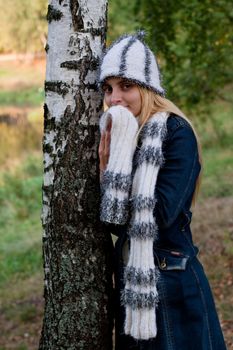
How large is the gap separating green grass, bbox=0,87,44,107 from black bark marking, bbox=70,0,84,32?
30.1 m

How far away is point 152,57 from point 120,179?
1.98ft

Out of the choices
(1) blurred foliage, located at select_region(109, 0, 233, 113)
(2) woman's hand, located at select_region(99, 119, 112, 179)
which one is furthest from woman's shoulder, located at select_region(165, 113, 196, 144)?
(1) blurred foliage, located at select_region(109, 0, 233, 113)

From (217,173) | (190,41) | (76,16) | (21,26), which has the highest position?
(21,26)

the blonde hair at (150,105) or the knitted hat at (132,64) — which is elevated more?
the knitted hat at (132,64)

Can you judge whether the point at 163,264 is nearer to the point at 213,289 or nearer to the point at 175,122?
the point at 175,122

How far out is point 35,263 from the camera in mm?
9273

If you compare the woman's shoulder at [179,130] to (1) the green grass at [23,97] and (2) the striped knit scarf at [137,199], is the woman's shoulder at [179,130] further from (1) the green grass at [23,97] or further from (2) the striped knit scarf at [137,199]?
(1) the green grass at [23,97]

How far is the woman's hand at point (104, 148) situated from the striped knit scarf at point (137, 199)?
0.09 feet

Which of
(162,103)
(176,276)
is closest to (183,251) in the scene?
(176,276)

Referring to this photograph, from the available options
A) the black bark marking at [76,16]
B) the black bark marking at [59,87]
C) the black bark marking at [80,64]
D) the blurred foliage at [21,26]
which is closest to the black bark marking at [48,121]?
the black bark marking at [59,87]

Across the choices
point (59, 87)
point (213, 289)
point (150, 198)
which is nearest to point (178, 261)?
point (150, 198)

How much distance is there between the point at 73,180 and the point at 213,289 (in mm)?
3587

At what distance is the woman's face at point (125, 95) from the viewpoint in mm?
2816

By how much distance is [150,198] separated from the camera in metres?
2.71
